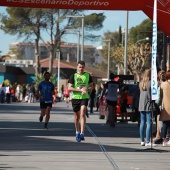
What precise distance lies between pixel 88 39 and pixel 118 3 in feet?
190

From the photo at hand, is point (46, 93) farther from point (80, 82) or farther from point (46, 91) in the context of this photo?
point (80, 82)

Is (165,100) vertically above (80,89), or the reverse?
(80,89)

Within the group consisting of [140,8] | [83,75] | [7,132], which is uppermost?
[140,8]

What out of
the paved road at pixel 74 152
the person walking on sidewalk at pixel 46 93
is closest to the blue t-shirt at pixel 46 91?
the person walking on sidewalk at pixel 46 93

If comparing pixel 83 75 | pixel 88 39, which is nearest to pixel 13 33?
pixel 88 39

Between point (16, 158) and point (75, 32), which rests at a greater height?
point (75, 32)

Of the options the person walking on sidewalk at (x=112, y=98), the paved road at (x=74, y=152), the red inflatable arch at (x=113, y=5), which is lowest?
the paved road at (x=74, y=152)

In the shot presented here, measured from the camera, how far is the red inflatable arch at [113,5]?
2300cm

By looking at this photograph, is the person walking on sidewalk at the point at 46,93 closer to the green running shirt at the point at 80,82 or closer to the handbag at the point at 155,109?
the green running shirt at the point at 80,82

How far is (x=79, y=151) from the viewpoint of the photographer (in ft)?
55.8

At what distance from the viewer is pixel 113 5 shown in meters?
23.5

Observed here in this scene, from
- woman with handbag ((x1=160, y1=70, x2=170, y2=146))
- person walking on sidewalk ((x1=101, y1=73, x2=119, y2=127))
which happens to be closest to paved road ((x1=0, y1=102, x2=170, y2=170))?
woman with handbag ((x1=160, y1=70, x2=170, y2=146))

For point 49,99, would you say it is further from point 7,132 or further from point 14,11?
point 14,11

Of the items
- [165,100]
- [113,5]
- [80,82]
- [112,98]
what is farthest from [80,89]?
[112,98]
